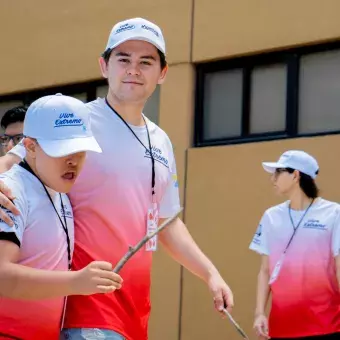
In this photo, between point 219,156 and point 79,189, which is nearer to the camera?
point 79,189

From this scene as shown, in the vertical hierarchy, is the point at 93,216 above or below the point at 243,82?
below

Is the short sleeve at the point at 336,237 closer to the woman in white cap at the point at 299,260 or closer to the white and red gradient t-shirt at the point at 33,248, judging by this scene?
the woman in white cap at the point at 299,260

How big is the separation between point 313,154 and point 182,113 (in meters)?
1.60

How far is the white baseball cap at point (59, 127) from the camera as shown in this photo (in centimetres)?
352

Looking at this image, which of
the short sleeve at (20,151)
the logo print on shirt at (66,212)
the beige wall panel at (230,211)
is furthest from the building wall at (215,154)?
the logo print on shirt at (66,212)

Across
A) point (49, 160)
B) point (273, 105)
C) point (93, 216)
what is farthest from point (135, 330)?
point (273, 105)

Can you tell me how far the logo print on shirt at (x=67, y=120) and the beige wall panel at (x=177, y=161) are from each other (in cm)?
555

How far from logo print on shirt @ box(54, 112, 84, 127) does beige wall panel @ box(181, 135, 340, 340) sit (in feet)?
15.9

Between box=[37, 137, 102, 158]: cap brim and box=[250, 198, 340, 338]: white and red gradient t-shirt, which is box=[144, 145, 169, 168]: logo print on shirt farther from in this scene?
box=[250, 198, 340, 338]: white and red gradient t-shirt

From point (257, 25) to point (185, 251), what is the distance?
5038 millimetres

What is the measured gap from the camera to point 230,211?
8875 millimetres

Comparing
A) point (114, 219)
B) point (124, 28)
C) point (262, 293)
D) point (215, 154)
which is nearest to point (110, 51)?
point (124, 28)

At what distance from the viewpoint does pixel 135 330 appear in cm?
406

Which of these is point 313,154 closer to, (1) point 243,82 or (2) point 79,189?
(1) point 243,82
